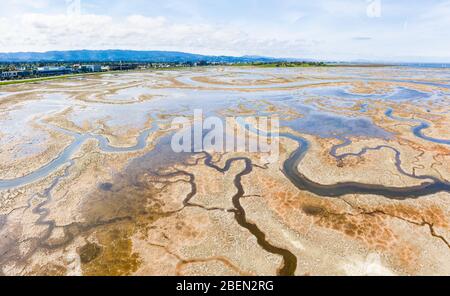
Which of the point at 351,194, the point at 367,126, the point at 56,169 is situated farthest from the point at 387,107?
the point at 56,169

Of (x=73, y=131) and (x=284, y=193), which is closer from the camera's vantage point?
(x=284, y=193)

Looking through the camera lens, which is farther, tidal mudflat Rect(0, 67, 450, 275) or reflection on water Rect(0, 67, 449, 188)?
reflection on water Rect(0, 67, 449, 188)

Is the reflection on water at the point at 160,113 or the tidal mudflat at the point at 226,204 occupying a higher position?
the reflection on water at the point at 160,113

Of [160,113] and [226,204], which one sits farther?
[160,113]

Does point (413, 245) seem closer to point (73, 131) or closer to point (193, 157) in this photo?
point (193, 157)

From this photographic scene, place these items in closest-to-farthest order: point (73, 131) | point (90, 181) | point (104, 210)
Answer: point (104, 210), point (90, 181), point (73, 131)

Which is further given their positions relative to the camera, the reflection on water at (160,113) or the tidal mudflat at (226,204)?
the reflection on water at (160,113)

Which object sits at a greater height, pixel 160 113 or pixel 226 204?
pixel 160 113

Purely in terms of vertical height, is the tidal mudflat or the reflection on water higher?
the reflection on water
